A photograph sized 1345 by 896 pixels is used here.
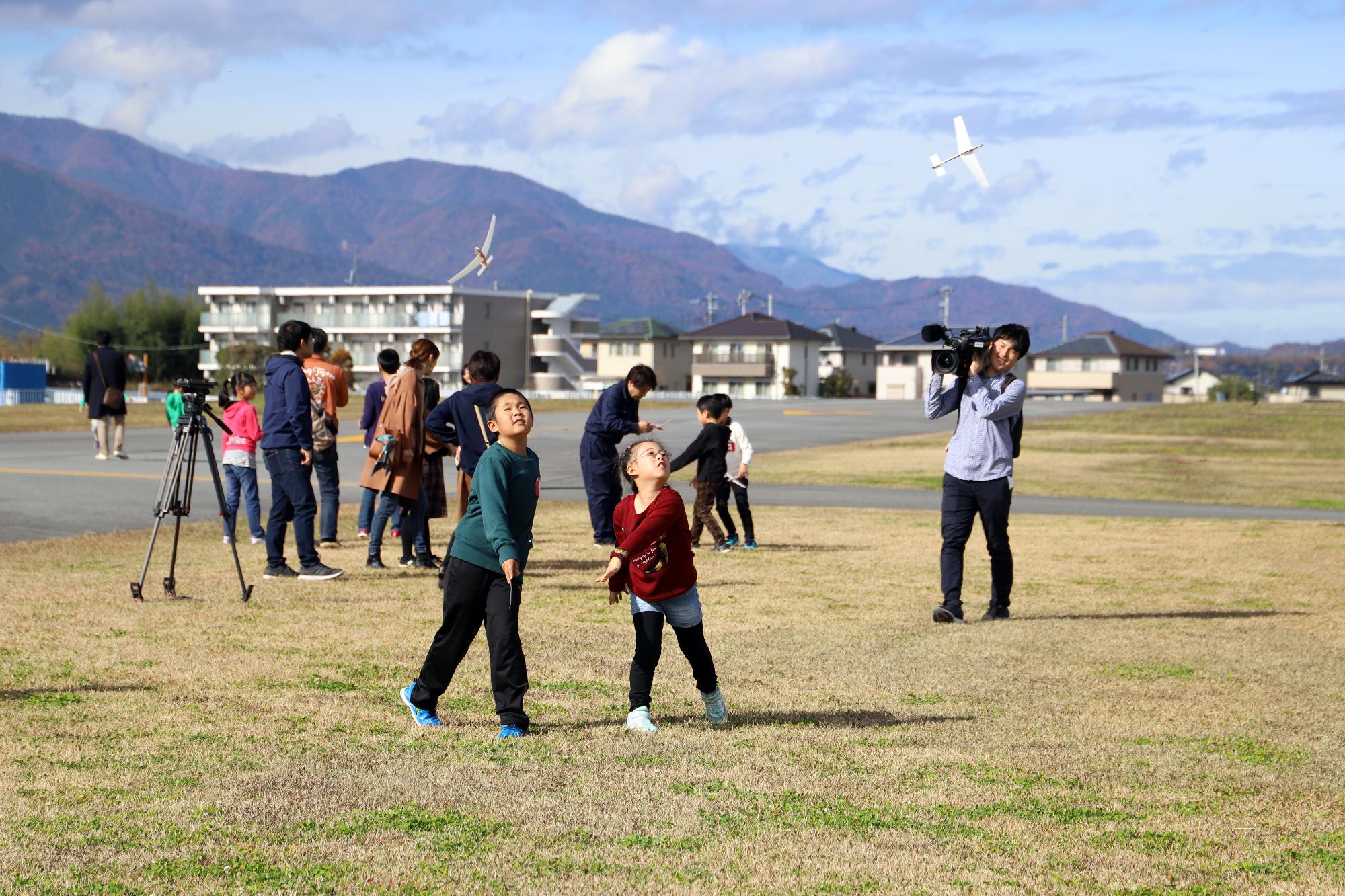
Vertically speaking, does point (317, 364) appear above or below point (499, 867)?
above

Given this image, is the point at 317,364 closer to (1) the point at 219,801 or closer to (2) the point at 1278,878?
(1) the point at 219,801

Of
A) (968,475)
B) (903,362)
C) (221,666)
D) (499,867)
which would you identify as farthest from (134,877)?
(903,362)

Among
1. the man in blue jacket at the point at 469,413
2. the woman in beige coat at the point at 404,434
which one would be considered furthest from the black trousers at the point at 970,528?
the woman in beige coat at the point at 404,434

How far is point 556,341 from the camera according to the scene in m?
111

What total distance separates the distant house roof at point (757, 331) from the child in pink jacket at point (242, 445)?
10553 cm

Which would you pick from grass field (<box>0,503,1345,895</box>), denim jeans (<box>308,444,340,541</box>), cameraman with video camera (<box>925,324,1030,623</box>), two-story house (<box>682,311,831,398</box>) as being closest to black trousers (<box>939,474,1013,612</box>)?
cameraman with video camera (<box>925,324,1030,623</box>)

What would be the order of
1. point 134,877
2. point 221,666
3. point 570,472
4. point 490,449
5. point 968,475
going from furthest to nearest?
point 570,472
point 968,475
point 221,666
point 490,449
point 134,877

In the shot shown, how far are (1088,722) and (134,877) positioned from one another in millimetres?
4365

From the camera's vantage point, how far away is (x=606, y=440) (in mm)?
12016

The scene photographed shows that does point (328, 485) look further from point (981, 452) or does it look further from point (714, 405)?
point (981, 452)

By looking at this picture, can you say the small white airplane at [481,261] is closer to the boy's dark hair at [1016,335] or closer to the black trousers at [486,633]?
the black trousers at [486,633]

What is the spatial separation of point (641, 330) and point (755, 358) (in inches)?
408

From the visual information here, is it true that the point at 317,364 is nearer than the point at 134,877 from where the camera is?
No

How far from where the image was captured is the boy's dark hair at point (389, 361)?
38.7 feet
